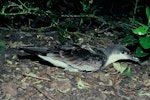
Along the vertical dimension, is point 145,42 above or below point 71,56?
above

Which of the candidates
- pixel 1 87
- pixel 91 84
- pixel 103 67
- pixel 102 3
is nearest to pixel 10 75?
pixel 1 87

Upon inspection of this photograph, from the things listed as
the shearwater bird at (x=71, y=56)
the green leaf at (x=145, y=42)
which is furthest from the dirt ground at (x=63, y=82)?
the green leaf at (x=145, y=42)

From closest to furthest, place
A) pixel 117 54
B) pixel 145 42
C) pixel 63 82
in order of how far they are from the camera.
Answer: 1. pixel 145 42
2. pixel 63 82
3. pixel 117 54

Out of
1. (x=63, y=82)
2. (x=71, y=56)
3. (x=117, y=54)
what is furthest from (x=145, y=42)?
(x=63, y=82)

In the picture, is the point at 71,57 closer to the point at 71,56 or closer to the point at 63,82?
the point at 71,56

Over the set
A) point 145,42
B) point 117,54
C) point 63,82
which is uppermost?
point 145,42

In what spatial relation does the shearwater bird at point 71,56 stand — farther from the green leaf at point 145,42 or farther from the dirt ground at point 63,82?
the green leaf at point 145,42
